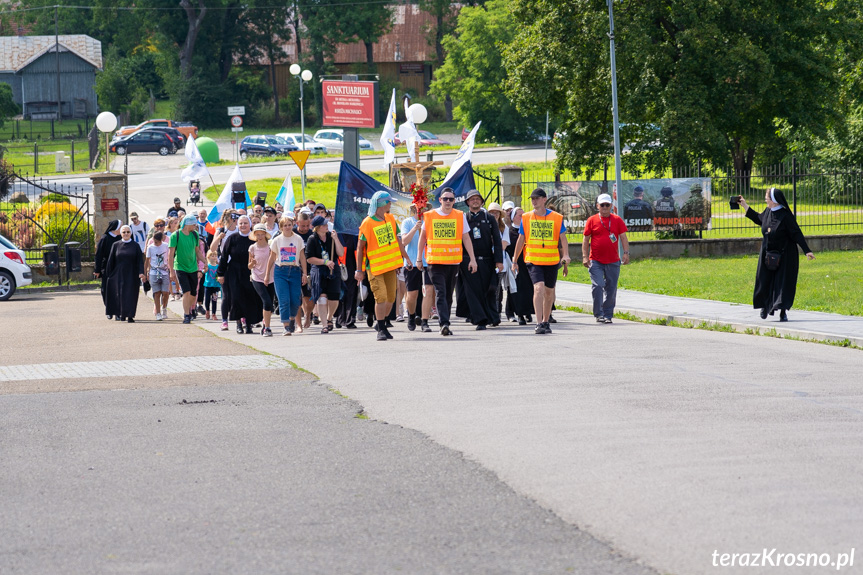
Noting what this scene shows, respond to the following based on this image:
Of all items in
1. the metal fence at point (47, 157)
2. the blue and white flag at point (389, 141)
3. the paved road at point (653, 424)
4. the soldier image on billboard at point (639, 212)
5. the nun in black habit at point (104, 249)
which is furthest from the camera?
the metal fence at point (47, 157)

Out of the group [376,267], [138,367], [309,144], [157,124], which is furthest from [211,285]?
[157,124]

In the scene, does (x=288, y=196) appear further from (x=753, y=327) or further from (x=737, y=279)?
(x=753, y=327)

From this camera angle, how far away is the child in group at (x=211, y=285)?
17.2m

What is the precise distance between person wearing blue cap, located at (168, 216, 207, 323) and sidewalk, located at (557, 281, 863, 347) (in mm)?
6214

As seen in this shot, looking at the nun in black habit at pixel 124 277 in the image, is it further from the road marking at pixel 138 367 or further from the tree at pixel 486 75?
the tree at pixel 486 75

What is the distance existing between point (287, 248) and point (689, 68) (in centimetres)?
2023

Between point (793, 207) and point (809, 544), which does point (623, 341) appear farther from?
point (793, 207)

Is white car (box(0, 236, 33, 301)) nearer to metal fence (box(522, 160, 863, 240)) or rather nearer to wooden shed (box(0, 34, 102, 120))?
metal fence (box(522, 160, 863, 240))

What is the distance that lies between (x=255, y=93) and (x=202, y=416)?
Result: 74.0 metres

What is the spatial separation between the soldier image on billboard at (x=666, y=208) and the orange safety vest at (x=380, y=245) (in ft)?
51.7

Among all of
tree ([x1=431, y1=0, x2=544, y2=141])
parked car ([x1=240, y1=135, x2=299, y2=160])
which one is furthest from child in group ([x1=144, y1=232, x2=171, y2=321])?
tree ([x1=431, y1=0, x2=544, y2=141])

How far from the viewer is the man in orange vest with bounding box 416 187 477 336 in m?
13.5

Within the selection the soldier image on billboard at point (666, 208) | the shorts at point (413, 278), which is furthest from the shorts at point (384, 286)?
the soldier image on billboard at point (666, 208)

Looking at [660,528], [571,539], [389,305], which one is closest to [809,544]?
[660,528]
